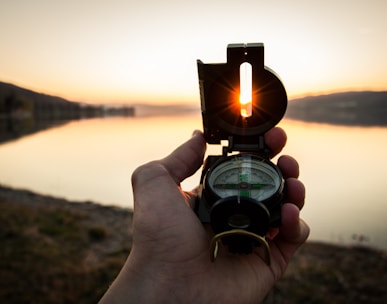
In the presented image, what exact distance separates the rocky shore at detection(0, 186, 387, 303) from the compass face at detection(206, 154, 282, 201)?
3564 millimetres

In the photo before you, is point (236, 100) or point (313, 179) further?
point (313, 179)

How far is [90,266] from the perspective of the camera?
6.06 metres

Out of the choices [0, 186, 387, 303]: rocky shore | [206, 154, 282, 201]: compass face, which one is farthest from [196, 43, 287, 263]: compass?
[0, 186, 387, 303]: rocky shore

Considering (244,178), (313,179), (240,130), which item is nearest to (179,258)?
(244,178)

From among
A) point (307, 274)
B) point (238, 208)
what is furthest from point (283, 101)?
point (307, 274)

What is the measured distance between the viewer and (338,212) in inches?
408

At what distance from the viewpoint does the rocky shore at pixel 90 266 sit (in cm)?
508

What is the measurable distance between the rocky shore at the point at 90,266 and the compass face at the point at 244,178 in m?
3.56

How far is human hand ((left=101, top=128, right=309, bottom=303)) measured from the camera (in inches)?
74.0

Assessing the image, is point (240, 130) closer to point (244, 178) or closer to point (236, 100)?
point (236, 100)

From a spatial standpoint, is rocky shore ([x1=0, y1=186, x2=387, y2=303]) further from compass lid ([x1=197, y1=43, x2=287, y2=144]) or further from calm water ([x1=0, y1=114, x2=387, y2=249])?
compass lid ([x1=197, y1=43, x2=287, y2=144])

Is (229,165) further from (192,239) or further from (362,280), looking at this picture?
(362,280)

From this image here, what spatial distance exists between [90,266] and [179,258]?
469 cm

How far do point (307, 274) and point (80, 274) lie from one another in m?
3.78
